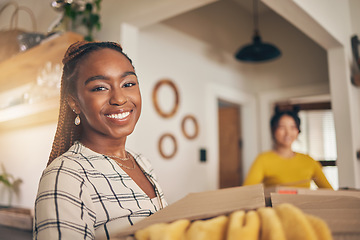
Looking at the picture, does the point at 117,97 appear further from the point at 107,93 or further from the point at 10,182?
the point at 10,182

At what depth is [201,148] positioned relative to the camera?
8.64ft

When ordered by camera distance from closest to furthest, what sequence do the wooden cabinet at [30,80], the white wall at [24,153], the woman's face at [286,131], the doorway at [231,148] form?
1. the white wall at [24,153]
2. the wooden cabinet at [30,80]
3. the woman's face at [286,131]
4. the doorway at [231,148]

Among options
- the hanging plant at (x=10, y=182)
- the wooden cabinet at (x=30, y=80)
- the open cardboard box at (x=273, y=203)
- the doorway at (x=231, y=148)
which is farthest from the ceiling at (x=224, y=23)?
the open cardboard box at (x=273, y=203)

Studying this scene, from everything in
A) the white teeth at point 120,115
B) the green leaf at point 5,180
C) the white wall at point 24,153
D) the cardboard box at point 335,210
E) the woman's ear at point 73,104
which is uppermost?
the woman's ear at point 73,104

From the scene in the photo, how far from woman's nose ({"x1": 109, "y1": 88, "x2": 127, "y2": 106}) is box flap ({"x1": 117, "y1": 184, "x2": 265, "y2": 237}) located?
0.17 m

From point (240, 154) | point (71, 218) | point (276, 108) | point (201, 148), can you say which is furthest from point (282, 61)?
point (71, 218)

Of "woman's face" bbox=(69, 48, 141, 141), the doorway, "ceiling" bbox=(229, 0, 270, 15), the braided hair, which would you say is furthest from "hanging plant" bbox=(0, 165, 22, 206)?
"ceiling" bbox=(229, 0, 270, 15)

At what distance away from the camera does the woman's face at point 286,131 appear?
1749 millimetres

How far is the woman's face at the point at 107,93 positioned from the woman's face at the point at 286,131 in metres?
1.40

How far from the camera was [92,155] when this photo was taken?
538 millimetres

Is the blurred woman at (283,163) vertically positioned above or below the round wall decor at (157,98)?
below

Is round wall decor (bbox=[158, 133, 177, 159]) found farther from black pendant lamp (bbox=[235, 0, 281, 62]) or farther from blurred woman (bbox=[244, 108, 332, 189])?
black pendant lamp (bbox=[235, 0, 281, 62])

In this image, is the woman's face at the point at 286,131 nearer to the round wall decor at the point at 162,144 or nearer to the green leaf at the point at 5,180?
the round wall decor at the point at 162,144

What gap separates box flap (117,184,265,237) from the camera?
0.41 metres
